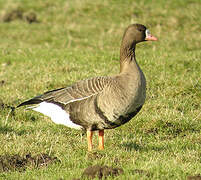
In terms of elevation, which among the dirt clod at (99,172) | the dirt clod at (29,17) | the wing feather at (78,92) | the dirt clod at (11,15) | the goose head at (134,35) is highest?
the dirt clod at (11,15)

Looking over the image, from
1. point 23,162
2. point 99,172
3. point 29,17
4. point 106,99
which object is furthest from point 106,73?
point 29,17

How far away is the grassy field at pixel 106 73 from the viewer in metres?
5.33

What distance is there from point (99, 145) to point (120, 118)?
658mm

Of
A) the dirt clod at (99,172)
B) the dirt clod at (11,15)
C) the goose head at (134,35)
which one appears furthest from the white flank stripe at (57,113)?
the dirt clod at (11,15)

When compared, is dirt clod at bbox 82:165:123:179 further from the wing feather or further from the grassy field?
the wing feather

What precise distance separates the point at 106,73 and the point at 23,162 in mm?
5281

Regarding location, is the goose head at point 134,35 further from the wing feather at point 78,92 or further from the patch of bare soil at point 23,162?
the patch of bare soil at point 23,162

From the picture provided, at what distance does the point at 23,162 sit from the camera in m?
5.27

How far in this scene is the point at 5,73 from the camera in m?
11.1

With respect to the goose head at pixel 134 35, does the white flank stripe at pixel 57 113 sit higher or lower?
lower

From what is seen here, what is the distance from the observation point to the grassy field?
210 inches

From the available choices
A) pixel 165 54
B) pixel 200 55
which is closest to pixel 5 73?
pixel 165 54

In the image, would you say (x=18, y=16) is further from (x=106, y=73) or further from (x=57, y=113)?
(x=57, y=113)

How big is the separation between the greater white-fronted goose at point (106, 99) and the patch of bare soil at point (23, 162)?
0.78 m
